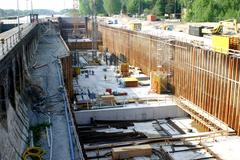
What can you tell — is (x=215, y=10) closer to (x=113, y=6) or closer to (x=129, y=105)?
(x=129, y=105)

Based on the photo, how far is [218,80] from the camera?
2964 cm

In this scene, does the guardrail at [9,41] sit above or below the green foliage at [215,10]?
below

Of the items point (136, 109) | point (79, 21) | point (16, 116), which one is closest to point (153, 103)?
point (136, 109)

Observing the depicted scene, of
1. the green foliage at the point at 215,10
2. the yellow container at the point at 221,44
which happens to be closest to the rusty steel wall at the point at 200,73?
the yellow container at the point at 221,44

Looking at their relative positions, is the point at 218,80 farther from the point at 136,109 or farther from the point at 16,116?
the point at 16,116

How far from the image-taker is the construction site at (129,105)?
1808 centimetres

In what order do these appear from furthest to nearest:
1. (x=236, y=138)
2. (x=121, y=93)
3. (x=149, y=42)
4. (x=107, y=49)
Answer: (x=107, y=49)
(x=149, y=42)
(x=121, y=93)
(x=236, y=138)

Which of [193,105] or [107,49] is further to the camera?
[107,49]

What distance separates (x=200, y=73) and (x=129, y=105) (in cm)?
754

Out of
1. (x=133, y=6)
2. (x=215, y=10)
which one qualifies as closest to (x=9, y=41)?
(x=215, y=10)

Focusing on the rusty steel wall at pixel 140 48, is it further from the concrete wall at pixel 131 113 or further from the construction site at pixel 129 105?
the concrete wall at pixel 131 113

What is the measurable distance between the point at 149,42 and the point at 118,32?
1954 cm

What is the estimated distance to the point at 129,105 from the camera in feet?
116

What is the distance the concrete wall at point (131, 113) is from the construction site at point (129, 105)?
93 mm
